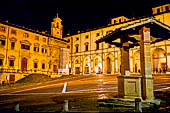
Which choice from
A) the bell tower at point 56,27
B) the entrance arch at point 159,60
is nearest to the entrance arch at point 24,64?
the bell tower at point 56,27

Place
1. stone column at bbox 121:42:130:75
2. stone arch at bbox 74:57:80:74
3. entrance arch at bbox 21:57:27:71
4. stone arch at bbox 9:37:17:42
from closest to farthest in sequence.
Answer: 1. stone column at bbox 121:42:130:75
2. stone arch at bbox 9:37:17:42
3. entrance arch at bbox 21:57:27:71
4. stone arch at bbox 74:57:80:74

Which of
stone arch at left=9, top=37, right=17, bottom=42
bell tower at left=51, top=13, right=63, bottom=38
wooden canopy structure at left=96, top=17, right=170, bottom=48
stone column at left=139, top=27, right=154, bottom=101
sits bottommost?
stone column at left=139, top=27, right=154, bottom=101

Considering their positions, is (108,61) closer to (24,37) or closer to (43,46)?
(43,46)

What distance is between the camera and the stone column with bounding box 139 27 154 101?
7320 mm

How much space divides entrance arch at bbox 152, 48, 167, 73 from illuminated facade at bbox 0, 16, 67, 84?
24178mm

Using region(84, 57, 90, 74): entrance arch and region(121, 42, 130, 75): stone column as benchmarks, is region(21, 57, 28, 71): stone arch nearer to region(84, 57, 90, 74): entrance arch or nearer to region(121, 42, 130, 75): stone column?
region(84, 57, 90, 74): entrance arch

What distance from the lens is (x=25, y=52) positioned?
35.9 m

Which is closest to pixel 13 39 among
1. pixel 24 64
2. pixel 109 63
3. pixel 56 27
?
pixel 24 64

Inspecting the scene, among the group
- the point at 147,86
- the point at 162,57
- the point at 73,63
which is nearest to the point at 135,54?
the point at 162,57

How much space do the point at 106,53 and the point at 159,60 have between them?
41.4 feet

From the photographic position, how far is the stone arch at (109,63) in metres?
37.8

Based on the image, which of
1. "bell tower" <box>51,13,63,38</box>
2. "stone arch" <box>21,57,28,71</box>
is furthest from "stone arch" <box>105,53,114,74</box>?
"stone arch" <box>21,57,28,71</box>

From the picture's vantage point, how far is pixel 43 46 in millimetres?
40531

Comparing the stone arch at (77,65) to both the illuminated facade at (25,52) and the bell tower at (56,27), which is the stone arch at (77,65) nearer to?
the illuminated facade at (25,52)
